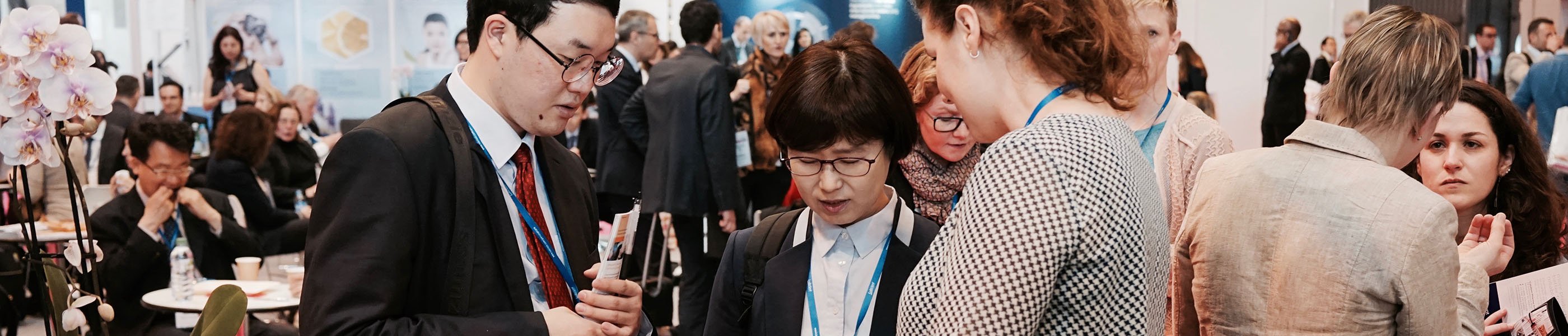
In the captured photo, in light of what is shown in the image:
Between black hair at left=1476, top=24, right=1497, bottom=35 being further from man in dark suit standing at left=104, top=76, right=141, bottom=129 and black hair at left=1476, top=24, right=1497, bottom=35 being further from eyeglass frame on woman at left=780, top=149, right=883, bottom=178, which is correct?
man in dark suit standing at left=104, top=76, right=141, bottom=129

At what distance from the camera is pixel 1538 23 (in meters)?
9.13

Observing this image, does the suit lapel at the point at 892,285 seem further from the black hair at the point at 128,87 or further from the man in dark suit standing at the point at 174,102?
the man in dark suit standing at the point at 174,102

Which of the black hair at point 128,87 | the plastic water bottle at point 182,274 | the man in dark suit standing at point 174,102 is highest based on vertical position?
the black hair at point 128,87

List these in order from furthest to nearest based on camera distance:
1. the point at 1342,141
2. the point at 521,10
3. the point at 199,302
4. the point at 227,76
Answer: the point at 227,76 → the point at 199,302 → the point at 1342,141 → the point at 521,10

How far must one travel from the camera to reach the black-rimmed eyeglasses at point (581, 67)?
1.61 metres

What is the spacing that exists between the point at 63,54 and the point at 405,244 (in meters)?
0.43

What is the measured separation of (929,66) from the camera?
243 centimetres

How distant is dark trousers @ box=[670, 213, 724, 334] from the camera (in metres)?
5.04

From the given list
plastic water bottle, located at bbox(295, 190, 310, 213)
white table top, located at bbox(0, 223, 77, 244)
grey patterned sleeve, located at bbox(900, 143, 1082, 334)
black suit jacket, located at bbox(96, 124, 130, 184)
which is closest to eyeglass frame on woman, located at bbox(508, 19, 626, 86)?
grey patterned sleeve, located at bbox(900, 143, 1082, 334)

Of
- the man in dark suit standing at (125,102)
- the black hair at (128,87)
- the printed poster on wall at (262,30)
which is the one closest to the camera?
the man in dark suit standing at (125,102)

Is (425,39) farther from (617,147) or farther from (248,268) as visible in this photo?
(248,268)

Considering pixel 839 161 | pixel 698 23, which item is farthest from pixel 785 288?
pixel 698 23

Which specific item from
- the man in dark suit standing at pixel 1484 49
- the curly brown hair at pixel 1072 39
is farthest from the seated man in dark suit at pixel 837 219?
the man in dark suit standing at pixel 1484 49

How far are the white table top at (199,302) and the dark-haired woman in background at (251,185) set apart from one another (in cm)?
114
